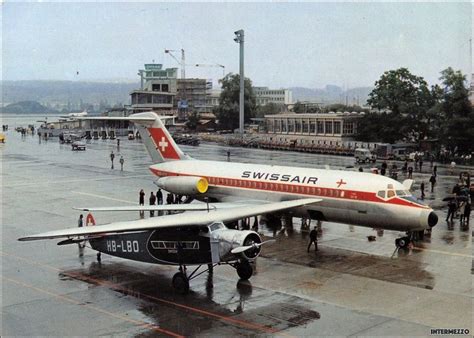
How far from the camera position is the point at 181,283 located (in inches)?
810

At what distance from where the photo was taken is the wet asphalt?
56.5 feet

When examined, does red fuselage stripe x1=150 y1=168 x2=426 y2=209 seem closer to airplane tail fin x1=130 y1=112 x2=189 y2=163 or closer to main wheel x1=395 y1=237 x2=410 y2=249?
main wheel x1=395 y1=237 x2=410 y2=249

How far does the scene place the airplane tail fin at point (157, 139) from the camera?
124 ft

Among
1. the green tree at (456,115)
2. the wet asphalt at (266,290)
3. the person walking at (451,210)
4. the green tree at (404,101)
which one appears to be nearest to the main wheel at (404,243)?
the wet asphalt at (266,290)

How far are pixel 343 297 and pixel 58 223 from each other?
63.6ft

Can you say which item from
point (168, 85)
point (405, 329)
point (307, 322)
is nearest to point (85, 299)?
point (307, 322)

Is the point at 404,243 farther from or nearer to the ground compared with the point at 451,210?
nearer to the ground

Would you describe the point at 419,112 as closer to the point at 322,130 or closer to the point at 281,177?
the point at 322,130

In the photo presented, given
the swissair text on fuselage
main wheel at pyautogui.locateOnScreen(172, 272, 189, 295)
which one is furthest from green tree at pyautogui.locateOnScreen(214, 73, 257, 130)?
main wheel at pyautogui.locateOnScreen(172, 272, 189, 295)

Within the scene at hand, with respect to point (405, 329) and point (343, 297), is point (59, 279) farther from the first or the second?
point (405, 329)

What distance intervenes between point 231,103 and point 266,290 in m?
115

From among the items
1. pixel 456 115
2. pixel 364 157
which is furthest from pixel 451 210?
pixel 456 115

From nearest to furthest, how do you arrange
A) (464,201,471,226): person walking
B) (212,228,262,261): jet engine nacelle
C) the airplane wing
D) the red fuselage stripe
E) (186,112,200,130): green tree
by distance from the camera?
(212,228,262,261): jet engine nacelle
the airplane wing
the red fuselage stripe
(464,201,471,226): person walking
(186,112,200,130): green tree

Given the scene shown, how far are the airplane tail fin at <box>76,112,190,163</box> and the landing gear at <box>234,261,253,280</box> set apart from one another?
17.0 metres
